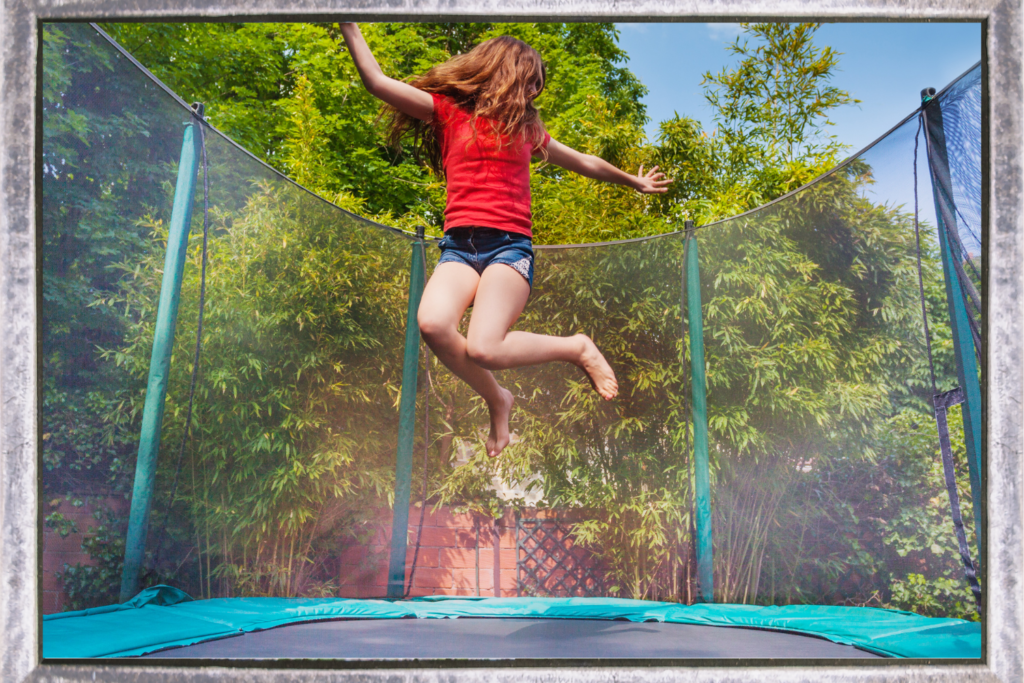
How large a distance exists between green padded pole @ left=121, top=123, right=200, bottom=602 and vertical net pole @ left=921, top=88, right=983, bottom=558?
1.87 meters

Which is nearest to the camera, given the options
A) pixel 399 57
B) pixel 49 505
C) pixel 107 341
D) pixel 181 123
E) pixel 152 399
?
pixel 49 505

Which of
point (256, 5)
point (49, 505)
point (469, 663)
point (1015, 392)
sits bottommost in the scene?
point (469, 663)

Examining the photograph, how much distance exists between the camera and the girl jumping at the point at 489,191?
156 cm

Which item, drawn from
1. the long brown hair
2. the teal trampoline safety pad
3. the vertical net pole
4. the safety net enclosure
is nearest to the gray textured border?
the teal trampoline safety pad

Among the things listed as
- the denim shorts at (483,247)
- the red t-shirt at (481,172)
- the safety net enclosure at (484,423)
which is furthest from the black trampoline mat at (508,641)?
the red t-shirt at (481,172)

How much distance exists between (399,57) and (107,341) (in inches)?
154

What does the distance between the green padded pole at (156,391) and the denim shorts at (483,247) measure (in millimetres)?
699

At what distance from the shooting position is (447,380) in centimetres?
295

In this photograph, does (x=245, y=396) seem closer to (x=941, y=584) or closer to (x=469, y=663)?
(x=469, y=663)

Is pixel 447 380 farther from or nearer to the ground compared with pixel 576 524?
farther from the ground

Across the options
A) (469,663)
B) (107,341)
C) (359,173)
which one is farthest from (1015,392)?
(359,173)

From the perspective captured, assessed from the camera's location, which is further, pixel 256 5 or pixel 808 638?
pixel 808 638

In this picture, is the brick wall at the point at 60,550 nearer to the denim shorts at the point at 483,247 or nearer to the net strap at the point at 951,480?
the denim shorts at the point at 483,247

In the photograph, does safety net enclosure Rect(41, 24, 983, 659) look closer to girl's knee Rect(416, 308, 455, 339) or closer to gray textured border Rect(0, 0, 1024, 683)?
gray textured border Rect(0, 0, 1024, 683)
